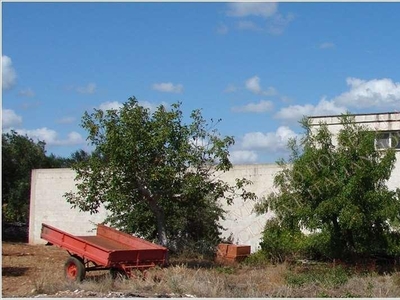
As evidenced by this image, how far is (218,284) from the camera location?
13102mm

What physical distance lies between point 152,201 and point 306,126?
526cm

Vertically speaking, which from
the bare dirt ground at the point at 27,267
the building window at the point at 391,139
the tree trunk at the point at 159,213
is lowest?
the bare dirt ground at the point at 27,267

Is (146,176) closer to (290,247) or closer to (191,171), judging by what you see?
(191,171)

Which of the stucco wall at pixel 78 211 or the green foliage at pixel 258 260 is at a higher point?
the stucco wall at pixel 78 211

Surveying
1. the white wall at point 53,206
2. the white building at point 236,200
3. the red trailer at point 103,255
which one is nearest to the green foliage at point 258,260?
the white building at point 236,200

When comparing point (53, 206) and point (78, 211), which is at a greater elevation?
point (53, 206)

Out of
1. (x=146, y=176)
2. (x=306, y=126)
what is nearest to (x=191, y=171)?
(x=146, y=176)

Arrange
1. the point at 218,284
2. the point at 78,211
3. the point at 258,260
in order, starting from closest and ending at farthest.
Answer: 1. the point at 218,284
2. the point at 258,260
3. the point at 78,211

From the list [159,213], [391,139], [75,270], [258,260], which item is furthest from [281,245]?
[75,270]

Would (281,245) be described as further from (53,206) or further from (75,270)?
(53,206)

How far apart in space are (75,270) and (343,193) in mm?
7553

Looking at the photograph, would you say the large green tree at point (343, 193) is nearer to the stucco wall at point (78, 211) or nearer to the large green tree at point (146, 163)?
the large green tree at point (146, 163)

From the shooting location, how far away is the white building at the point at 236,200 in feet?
81.3

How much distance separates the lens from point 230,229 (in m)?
25.7
